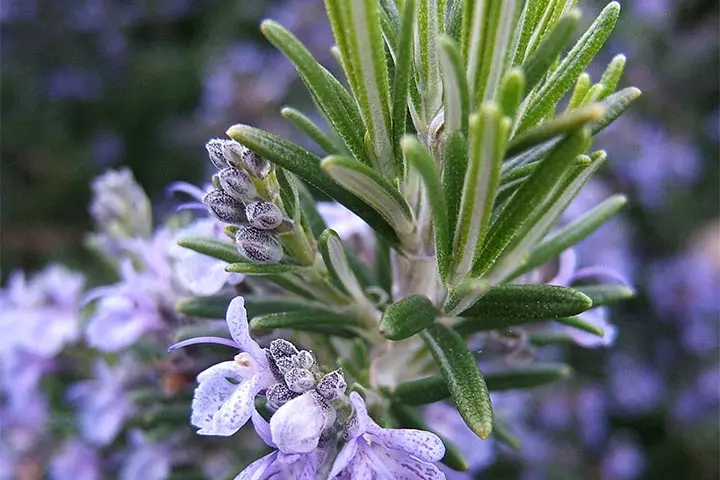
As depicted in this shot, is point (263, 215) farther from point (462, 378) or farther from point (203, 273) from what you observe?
point (462, 378)

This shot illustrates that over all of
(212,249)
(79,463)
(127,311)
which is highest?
(212,249)

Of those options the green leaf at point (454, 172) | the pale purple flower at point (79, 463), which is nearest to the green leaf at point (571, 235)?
the green leaf at point (454, 172)

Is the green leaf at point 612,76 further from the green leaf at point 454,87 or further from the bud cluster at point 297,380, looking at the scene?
the bud cluster at point 297,380

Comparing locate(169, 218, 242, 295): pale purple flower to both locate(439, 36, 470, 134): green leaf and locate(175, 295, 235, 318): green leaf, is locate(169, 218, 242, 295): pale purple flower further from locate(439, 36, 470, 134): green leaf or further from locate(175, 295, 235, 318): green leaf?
locate(439, 36, 470, 134): green leaf

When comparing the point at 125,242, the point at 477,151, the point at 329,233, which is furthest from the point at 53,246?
the point at 477,151

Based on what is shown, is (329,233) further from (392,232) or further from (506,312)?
(506,312)

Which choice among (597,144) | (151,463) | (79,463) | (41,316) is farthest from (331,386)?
(597,144)
